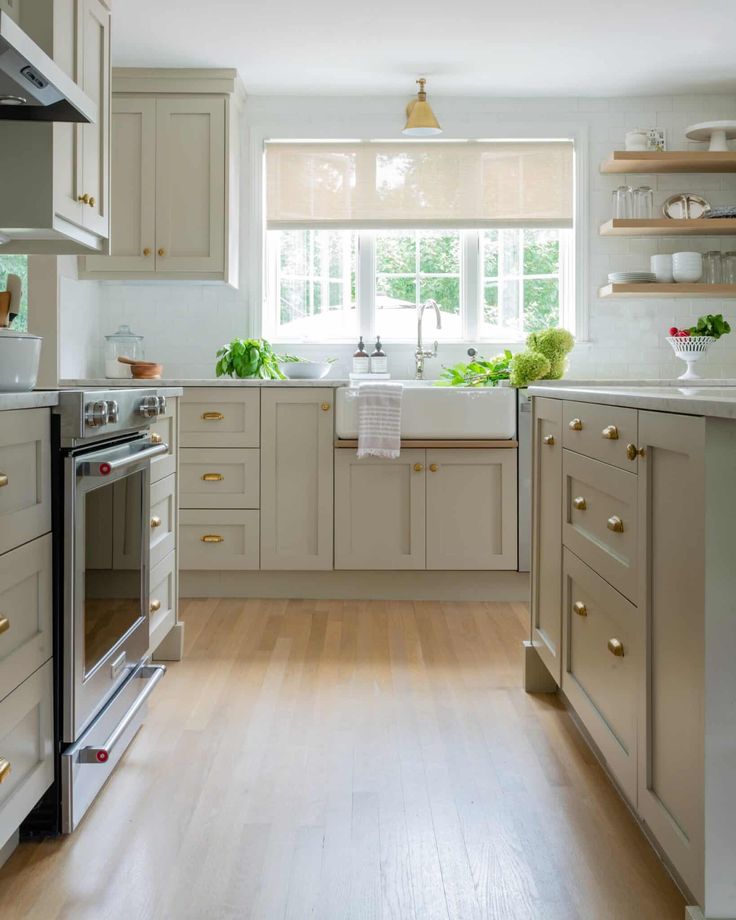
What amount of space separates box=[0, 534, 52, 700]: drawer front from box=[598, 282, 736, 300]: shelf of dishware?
132 inches

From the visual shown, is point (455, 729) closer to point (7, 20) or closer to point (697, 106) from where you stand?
point (7, 20)

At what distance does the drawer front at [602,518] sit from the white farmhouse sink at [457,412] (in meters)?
1.51

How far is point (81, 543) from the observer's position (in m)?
1.82

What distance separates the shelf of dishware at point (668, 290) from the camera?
4.31 m

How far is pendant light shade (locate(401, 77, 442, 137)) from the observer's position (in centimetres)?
409

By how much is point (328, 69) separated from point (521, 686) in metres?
2.95

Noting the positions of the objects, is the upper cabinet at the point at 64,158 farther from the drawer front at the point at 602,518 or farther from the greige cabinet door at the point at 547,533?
the drawer front at the point at 602,518

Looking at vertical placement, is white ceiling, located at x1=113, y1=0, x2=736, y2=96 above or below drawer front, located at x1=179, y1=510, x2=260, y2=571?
above

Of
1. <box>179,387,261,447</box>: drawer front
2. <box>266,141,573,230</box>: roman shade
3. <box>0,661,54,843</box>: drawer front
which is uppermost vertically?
<box>266,141,573,230</box>: roman shade

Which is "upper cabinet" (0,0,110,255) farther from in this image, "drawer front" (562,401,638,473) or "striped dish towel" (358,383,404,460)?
"drawer front" (562,401,638,473)

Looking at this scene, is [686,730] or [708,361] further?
[708,361]

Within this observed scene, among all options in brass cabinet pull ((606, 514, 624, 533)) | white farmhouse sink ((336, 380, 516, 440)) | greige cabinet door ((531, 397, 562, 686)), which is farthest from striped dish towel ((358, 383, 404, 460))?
brass cabinet pull ((606, 514, 624, 533))

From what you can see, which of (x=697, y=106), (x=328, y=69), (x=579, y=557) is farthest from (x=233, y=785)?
(x=697, y=106)

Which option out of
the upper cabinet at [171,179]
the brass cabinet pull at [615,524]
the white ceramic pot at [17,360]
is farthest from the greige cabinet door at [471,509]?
the white ceramic pot at [17,360]
